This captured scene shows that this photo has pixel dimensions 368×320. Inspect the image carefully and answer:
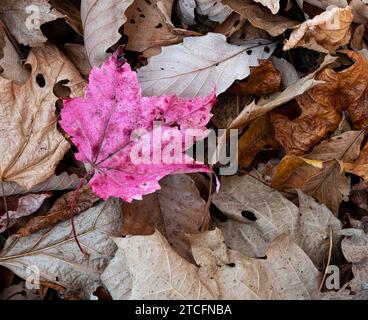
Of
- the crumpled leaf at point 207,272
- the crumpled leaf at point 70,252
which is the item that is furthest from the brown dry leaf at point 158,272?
the crumpled leaf at point 70,252

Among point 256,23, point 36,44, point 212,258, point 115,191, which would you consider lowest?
point 212,258

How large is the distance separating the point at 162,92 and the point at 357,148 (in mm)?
484

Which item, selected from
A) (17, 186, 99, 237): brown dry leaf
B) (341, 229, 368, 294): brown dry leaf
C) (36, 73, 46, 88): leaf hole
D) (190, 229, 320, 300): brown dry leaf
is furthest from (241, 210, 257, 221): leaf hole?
(36, 73, 46, 88): leaf hole

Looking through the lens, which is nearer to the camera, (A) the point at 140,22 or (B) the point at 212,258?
(B) the point at 212,258

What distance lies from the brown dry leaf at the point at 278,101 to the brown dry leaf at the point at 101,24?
345 mm

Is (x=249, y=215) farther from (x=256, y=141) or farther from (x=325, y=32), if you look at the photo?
(x=325, y=32)

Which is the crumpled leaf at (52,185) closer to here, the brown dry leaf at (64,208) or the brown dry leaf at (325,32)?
the brown dry leaf at (64,208)

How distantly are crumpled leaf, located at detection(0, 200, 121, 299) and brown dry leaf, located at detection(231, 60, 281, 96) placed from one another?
428 mm

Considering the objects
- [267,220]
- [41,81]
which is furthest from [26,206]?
[267,220]

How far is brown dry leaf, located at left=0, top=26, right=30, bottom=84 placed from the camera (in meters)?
1.44

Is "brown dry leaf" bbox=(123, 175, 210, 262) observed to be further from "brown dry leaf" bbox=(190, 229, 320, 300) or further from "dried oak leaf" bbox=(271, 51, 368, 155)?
"dried oak leaf" bbox=(271, 51, 368, 155)

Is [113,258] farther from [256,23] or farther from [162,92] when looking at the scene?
[256,23]
